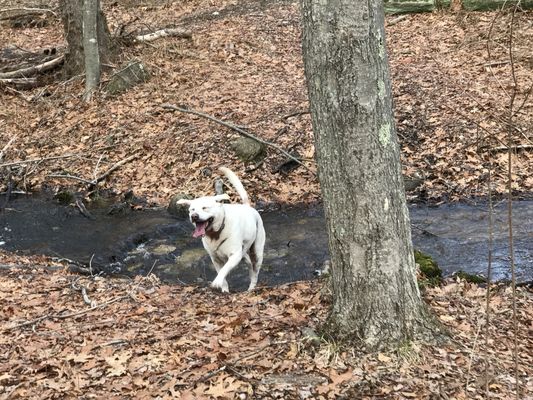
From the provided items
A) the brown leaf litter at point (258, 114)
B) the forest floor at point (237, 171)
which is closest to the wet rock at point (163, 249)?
the forest floor at point (237, 171)

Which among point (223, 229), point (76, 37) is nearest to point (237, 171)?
point (223, 229)

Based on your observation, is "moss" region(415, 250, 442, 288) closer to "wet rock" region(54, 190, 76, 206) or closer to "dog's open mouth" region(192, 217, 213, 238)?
"dog's open mouth" region(192, 217, 213, 238)

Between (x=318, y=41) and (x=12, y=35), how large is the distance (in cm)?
1799

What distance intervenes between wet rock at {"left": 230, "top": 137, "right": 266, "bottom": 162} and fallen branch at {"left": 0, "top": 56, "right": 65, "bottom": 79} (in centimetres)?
709

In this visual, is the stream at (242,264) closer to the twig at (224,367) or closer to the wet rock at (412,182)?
the wet rock at (412,182)

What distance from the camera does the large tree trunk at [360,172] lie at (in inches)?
157

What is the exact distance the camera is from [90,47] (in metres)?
14.5

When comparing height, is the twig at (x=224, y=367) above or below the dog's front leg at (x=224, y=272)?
above

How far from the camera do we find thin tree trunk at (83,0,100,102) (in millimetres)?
14195

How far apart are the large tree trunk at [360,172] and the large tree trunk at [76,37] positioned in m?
12.6

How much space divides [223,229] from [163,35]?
1161 centimetres

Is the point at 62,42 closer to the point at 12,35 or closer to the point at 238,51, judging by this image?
the point at 12,35

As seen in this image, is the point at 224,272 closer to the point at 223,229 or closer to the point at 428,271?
the point at 223,229

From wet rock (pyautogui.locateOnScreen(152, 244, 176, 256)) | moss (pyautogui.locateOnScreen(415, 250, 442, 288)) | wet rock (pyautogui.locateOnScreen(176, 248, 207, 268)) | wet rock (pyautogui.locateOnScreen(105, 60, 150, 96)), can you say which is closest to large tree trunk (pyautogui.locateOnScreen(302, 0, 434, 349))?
moss (pyautogui.locateOnScreen(415, 250, 442, 288))
